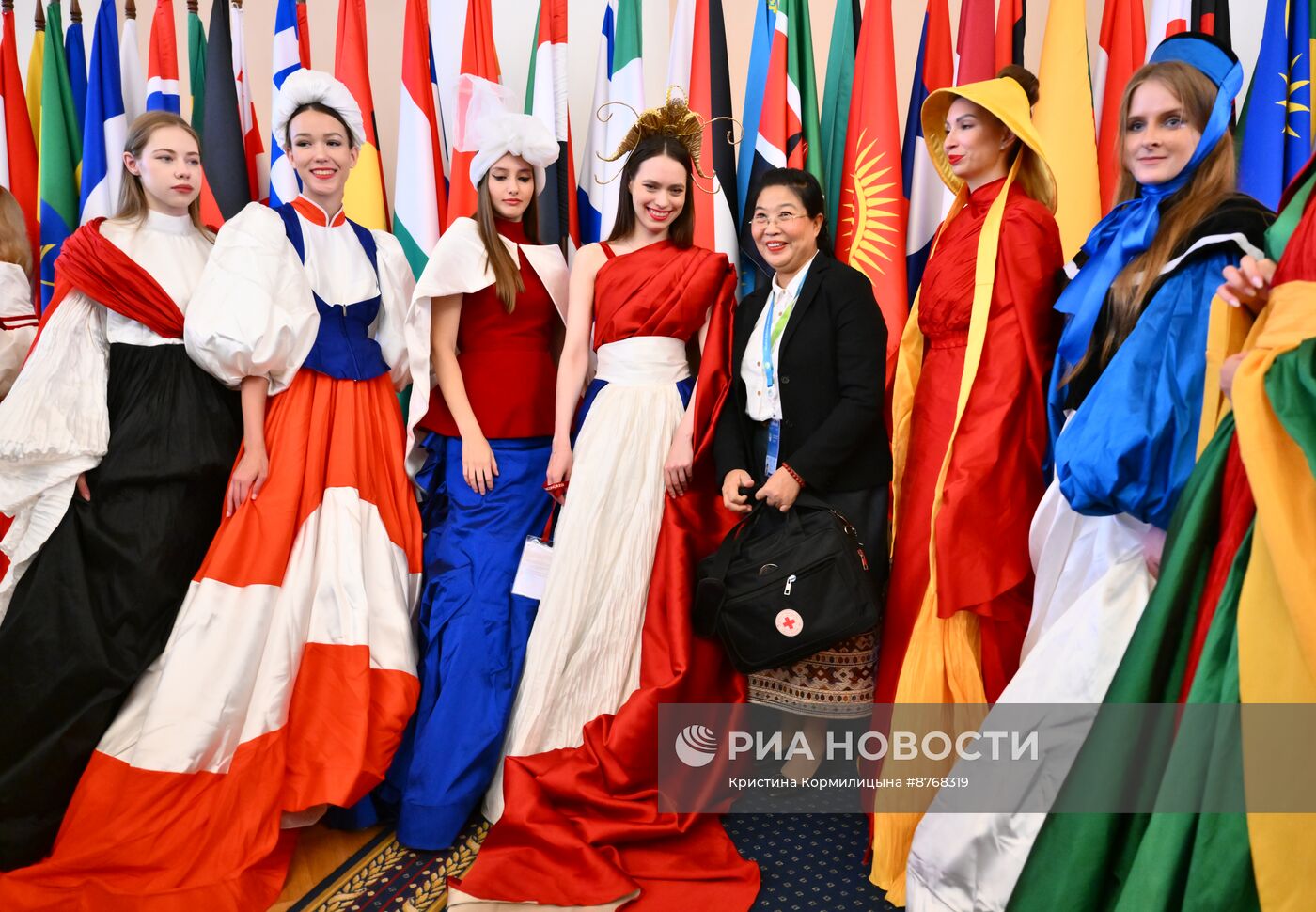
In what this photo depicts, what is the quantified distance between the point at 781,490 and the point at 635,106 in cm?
158

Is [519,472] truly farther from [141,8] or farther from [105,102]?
[141,8]

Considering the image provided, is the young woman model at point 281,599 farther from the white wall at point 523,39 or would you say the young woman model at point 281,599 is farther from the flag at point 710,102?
the white wall at point 523,39

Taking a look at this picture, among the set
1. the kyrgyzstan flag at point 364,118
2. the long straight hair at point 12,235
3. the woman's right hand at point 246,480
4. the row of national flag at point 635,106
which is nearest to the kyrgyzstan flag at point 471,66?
the row of national flag at point 635,106

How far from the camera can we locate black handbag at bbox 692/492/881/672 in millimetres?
2041

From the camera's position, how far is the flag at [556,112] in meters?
3.07

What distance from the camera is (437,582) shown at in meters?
2.45

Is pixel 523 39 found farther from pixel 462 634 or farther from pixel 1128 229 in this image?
pixel 1128 229

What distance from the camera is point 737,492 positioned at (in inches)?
89.5

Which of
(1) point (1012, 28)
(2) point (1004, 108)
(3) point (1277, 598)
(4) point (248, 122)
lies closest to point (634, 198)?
(2) point (1004, 108)

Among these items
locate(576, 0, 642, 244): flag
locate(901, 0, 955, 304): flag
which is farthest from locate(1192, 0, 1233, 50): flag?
locate(576, 0, 642, 244): flag

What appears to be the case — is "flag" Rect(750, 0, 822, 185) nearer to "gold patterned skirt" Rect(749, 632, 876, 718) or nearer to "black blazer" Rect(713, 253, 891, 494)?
"black blazer" Rect(713, 253, 891, 494)

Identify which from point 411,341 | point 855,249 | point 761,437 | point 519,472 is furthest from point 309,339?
point 855,249

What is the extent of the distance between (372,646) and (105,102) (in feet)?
7.25

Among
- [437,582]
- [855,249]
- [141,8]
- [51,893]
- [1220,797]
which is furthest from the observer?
[141,8]
